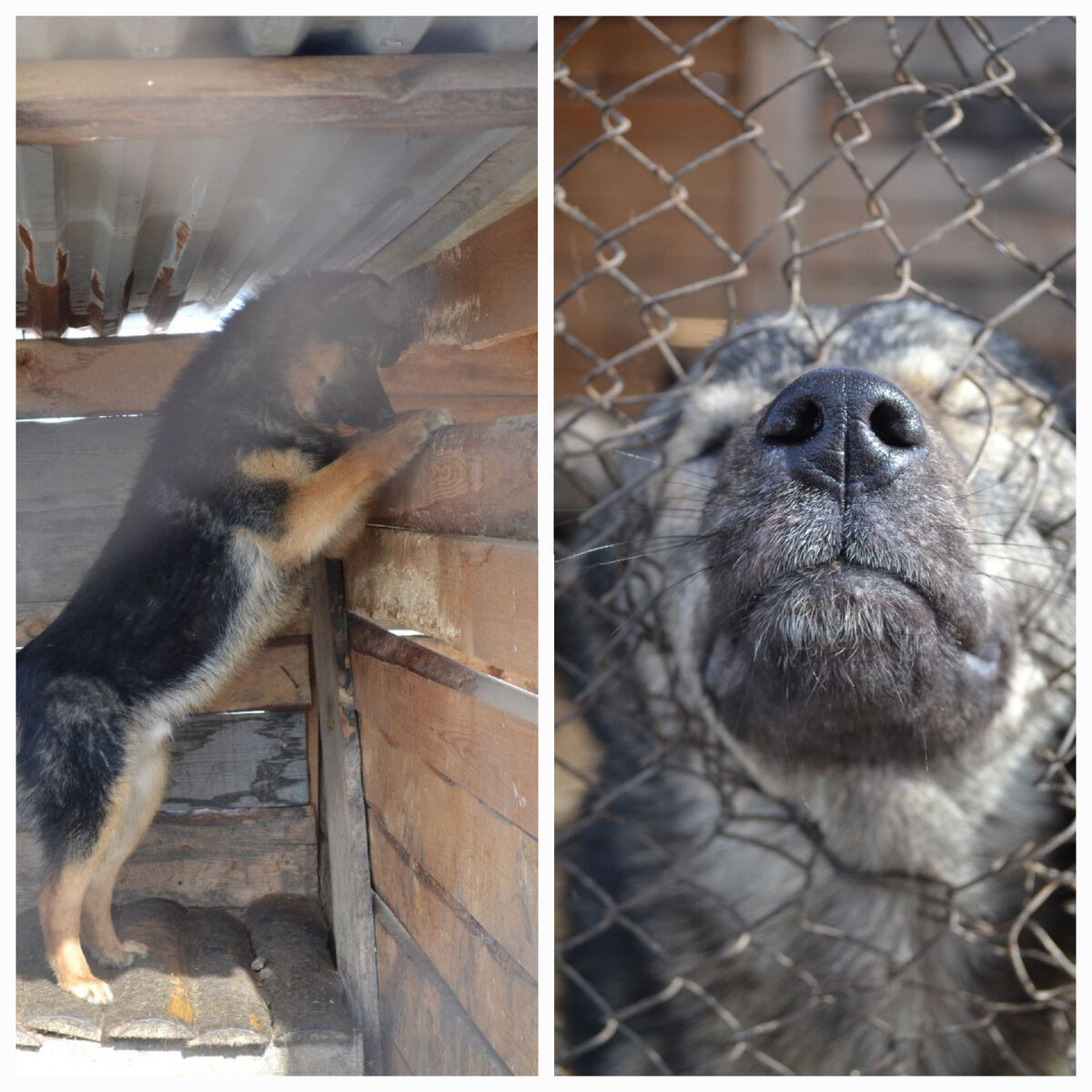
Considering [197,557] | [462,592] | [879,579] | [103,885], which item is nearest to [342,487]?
[197,557]

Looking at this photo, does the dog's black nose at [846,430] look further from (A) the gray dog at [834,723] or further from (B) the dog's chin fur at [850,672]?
(B) the dog's chin fur at [850,672]

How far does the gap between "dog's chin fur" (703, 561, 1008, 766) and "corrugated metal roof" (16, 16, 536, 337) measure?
0.89 metres

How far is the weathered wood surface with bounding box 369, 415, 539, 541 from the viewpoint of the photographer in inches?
60.6

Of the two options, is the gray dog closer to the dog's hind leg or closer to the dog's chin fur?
the dog's chin fur

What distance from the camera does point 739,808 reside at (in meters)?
2.20

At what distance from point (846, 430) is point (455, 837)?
1107 mm

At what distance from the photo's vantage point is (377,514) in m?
2.46

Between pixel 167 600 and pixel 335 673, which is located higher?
pixel 167 600

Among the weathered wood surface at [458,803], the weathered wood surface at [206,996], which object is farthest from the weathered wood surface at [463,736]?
the weathered wood surface at [206,996]

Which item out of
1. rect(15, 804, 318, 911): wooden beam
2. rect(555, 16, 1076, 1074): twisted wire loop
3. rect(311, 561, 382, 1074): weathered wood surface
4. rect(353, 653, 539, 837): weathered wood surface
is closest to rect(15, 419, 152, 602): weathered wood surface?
rect(311, 561, 382, 1074): weathered wood surface

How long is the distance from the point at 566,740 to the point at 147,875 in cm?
119

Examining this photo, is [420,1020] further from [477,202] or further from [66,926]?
[477,202]

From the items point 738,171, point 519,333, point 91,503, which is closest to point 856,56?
point 738,171
